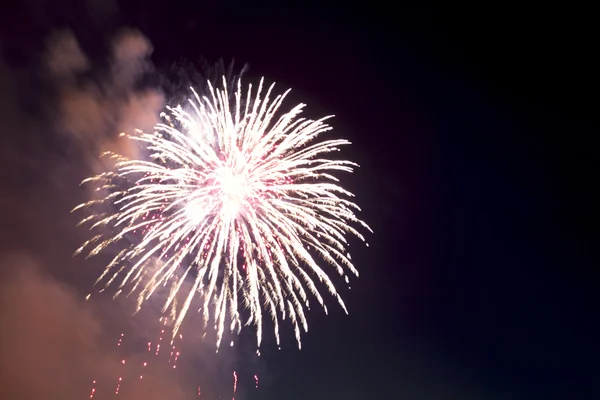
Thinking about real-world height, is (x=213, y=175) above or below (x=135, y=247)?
above

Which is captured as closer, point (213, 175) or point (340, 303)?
point (340, 303)

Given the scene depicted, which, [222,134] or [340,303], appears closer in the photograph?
[340,303]

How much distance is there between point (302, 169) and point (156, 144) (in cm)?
574

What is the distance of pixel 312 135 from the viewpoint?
17.6 meters

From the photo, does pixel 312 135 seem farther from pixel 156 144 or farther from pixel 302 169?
pixel 156 144

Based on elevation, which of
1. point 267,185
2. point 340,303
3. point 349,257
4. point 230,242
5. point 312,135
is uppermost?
point 312,135

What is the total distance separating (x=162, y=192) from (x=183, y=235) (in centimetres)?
196

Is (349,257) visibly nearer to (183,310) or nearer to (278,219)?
(278,219)

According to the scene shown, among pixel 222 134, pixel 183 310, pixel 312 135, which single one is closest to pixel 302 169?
pixel 312 135

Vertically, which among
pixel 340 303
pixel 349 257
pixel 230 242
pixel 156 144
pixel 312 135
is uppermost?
pixel 156 144

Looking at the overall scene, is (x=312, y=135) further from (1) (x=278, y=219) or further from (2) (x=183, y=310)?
(2) (x=183, y=310)

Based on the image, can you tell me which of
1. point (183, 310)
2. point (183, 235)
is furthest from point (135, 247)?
point (183, 310)

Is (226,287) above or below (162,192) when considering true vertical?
below

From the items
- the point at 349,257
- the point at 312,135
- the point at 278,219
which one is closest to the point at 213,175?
the point at 278,219
